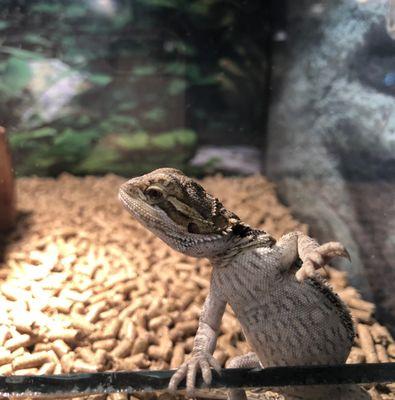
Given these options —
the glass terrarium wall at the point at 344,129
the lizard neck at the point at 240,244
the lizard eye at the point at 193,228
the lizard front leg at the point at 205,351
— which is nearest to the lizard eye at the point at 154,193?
the lizard eye at the point at 193,228

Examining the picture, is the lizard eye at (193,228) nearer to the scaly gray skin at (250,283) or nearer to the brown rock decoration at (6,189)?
the scaly gray skin at (250,283)

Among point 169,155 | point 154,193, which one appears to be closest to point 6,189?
point 169,155

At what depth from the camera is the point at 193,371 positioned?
189cm

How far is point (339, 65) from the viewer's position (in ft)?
11.6

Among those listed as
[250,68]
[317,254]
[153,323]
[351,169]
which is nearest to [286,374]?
[317,254]

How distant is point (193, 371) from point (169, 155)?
3345 mm

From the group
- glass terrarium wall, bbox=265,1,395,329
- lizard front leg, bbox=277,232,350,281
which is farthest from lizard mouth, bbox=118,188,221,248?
glass terrarium wall, bbox=265,1,395,329

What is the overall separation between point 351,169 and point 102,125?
2805 mm

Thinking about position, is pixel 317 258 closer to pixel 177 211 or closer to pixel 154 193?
pixel 177 211

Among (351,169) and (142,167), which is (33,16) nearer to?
(142,167)

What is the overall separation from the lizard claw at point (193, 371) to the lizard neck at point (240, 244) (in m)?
0.42

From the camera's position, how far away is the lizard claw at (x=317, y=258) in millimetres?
1727

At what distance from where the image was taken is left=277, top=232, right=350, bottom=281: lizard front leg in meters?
1.75

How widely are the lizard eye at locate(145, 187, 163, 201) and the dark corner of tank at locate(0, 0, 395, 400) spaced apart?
7cm
